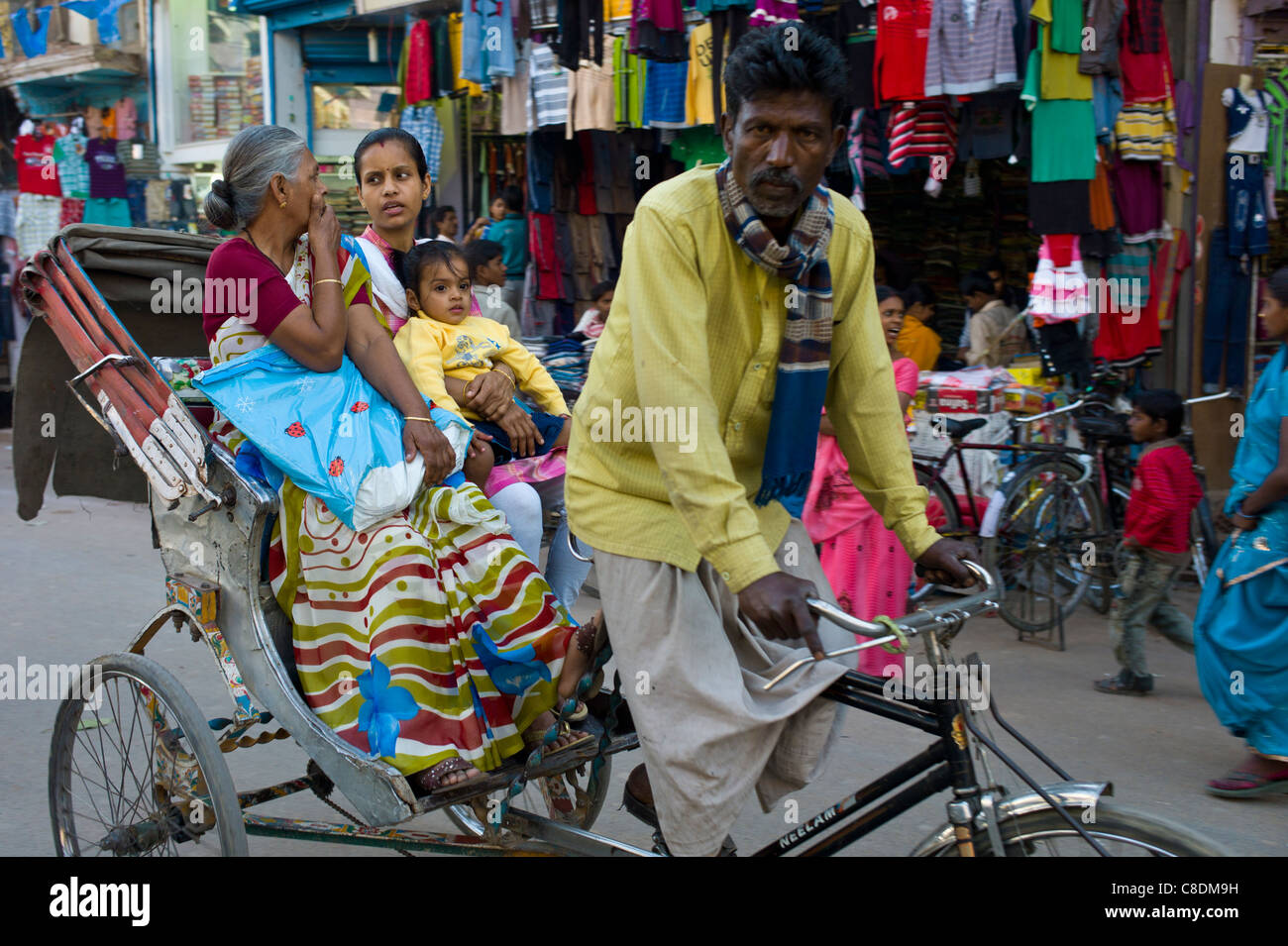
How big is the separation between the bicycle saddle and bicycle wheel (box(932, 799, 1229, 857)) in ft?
14.8

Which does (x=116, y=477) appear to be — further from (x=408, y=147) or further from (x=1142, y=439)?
(x=1142, y=439)

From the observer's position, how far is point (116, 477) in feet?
11.0

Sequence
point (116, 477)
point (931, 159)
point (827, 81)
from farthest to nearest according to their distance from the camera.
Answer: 1. point (931, 159)
2. point (116, 477)
3. point (827, 81)

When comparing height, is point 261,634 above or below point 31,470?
below

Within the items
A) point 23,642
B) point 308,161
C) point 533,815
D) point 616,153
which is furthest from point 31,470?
point 616,153

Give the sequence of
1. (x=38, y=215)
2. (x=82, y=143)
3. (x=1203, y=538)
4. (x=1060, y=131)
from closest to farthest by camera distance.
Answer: (x=1203, y=538) → (x=1060, y=131) → (x=82, y=143) → (x=38, y=215)

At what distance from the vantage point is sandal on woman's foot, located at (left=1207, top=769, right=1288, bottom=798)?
396 centimetres

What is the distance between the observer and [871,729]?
4.56 metres

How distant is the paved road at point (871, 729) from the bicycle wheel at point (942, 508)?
1.86ft

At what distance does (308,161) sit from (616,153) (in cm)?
673

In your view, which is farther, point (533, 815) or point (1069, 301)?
point (1069, 301)

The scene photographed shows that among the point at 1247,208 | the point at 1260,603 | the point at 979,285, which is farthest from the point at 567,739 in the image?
the point at 979,285

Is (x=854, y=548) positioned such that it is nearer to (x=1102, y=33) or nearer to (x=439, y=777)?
(x=439, y=777)

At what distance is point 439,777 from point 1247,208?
6286 mm
